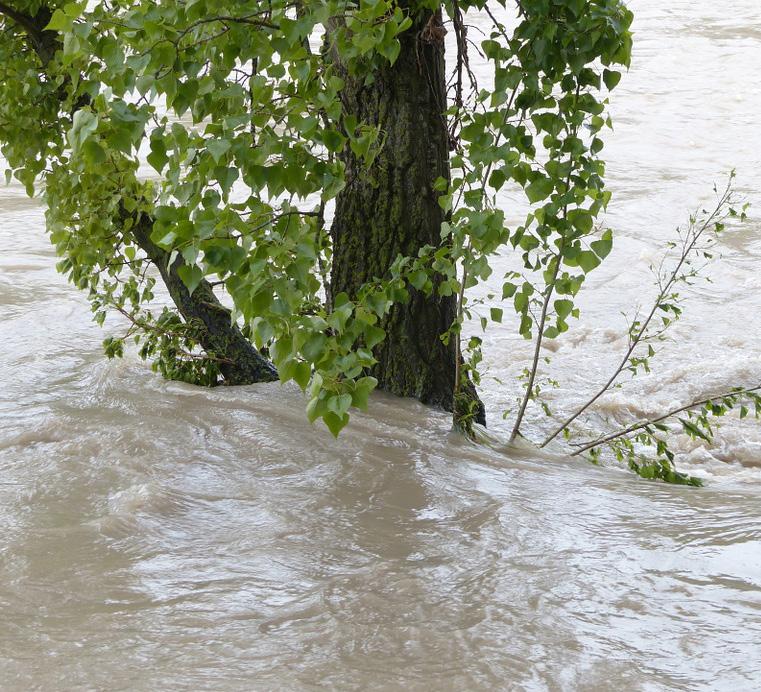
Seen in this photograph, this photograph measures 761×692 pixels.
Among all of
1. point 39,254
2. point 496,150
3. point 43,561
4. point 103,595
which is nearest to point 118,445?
point 43,561

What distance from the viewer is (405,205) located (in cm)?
446

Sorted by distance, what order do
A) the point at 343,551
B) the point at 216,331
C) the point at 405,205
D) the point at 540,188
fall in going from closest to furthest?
the point at 343,551
the point at 540,188
the point at 405,205
the point at 216,331

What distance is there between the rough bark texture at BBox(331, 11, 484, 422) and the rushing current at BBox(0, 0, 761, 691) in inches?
9.2

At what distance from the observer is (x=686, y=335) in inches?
283

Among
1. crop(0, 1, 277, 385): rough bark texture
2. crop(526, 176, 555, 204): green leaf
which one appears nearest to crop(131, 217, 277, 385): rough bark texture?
crop(0, 1, 277, 385): rough bark texture

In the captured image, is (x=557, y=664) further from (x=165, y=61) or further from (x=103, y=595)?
(x=165, y=61)

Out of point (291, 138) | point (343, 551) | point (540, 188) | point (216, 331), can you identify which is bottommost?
point (343, 551)

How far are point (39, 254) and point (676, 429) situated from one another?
5740 millimetres

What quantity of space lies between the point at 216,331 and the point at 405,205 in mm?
1602

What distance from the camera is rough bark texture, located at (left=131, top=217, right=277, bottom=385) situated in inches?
217

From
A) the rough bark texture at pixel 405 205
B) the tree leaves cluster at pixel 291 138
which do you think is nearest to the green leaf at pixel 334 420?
the tree leaves cluster at pixel 291 138

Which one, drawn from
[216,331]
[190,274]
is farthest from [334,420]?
[216,331]

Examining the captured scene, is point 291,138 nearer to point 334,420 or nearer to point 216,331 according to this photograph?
point 334,420

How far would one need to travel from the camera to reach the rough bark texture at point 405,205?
170 inches
